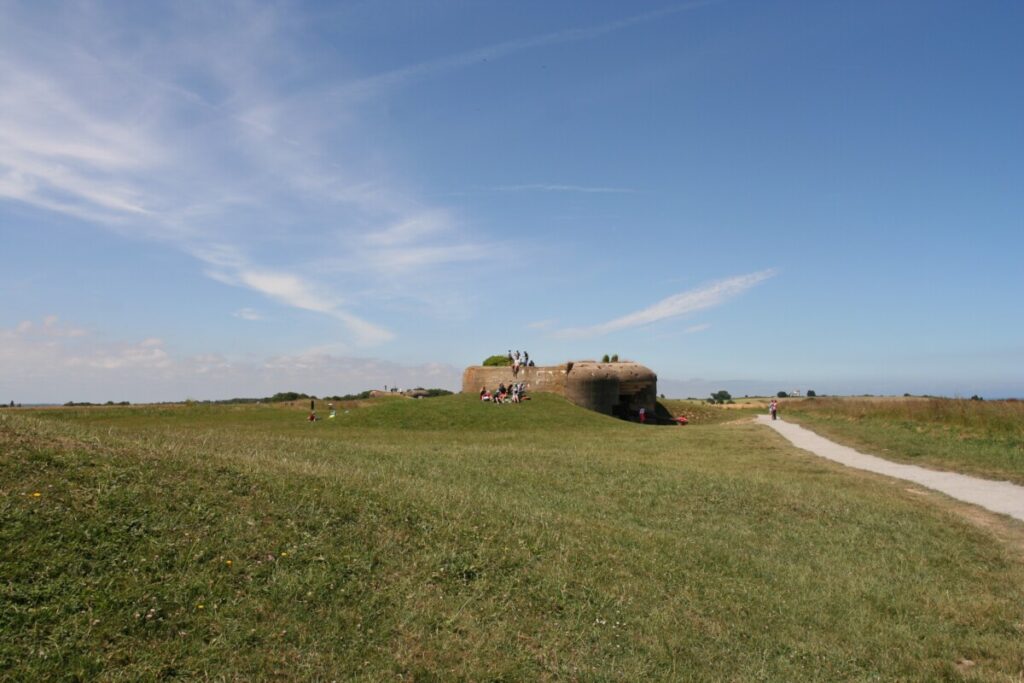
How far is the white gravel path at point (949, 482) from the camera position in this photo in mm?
13797

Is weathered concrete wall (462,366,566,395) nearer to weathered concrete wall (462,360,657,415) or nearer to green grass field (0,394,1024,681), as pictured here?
weathered concrete wall (462,360,657,415)

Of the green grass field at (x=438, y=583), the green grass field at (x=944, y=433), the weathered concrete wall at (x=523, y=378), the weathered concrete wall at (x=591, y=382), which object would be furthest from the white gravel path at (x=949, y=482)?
the weathered concrete wall at (x=523, y=378)

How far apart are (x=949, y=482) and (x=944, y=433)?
11.2 meters

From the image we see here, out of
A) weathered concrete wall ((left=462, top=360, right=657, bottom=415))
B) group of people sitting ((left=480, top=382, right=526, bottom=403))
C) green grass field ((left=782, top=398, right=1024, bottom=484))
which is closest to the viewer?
green grass field ((left=782, top=398, right=1024, bottom=484))

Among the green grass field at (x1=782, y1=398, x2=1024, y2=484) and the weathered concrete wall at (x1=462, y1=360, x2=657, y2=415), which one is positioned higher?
the weathered concrete wall at (x1=462, y1=360, x2=657, y2=415)

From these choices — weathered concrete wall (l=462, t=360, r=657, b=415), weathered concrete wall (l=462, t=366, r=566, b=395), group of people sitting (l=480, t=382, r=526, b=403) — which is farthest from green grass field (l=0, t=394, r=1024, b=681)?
weathered concrete wall (l=462, t=366, r=566, b=395)

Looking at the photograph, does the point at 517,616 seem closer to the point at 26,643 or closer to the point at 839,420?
the point at 26,643

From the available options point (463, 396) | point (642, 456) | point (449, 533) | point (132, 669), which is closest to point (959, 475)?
point (642, 456)

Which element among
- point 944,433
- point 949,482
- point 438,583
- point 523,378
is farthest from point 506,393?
point 438,583

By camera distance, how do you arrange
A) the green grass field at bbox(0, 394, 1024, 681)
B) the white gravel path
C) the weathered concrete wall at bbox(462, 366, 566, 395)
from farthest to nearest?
the weathered concrete wall at bbox(462, 366, 566, 395) < the white gravel path < the green grass field at bbox(0, 394, 1024, 681)

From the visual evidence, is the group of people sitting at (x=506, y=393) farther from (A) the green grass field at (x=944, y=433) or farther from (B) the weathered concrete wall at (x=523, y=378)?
(A) the green grass field at (x=944, y=433)

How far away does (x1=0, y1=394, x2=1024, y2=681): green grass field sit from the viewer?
509cm

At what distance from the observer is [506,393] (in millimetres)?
44219

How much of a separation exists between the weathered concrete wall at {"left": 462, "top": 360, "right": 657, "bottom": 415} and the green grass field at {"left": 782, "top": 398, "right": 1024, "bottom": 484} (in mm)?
12113
